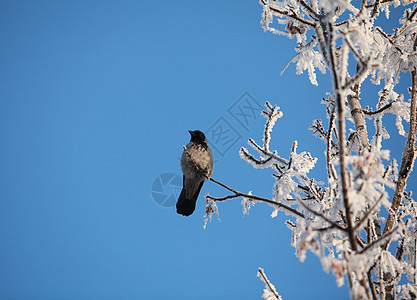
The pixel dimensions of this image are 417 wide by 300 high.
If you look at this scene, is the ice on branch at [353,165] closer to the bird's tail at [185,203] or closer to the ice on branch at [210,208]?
the ice on branch at [210,208]

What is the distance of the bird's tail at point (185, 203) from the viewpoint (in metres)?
6.51

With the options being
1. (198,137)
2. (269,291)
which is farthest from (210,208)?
(198,137)

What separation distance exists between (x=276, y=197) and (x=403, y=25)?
2.44m

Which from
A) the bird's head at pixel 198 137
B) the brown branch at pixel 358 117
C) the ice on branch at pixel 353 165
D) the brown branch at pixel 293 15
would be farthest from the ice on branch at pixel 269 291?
the bird's head at pixel 198 137

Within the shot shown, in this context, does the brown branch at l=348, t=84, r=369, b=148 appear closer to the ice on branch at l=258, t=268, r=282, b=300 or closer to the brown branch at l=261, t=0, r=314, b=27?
the brown branch at l=261, t=0, r=314, b=27

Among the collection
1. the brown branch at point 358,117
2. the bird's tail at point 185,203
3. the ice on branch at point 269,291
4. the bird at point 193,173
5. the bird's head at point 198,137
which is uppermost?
the bird's head at point 198,137

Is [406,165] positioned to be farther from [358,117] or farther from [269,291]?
[269,291]

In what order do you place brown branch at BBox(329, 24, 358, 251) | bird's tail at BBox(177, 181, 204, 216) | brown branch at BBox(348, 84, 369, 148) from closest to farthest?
brown branch at BBox(329, 24, 358, 251)
brown branch at BBox(348, 84, 369, 148)
bird's tail at BBox(177, 181, 204, 216)

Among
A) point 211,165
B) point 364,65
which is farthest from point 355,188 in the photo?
point 211,165

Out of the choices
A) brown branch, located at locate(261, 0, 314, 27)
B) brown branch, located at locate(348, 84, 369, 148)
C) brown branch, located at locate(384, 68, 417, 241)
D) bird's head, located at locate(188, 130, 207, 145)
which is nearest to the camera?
brown branch, located at locate(384, 68, 417, 241)

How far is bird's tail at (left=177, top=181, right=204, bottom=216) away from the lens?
6512mm

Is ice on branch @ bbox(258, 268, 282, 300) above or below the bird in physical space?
below

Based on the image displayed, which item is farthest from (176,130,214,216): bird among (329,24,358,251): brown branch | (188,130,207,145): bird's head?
(329,24,358,251): brown branch

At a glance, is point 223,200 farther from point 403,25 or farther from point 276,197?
point 403,25
